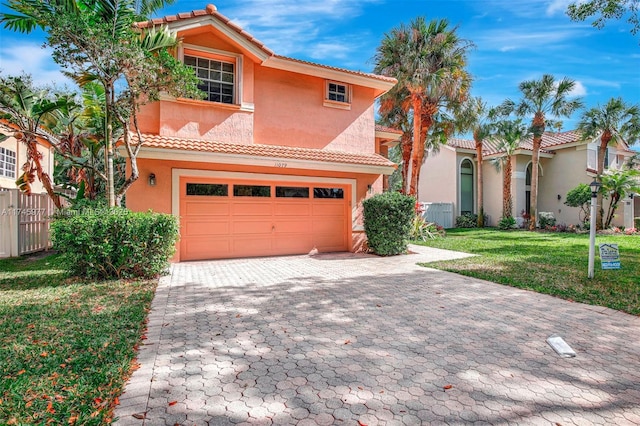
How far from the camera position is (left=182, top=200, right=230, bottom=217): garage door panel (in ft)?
34.4

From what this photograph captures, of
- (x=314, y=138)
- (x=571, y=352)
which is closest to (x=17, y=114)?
(x=314, y=138)

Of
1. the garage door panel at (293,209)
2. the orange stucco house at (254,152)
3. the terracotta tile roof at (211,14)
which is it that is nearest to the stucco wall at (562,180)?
the orange stucco house at (254,152)

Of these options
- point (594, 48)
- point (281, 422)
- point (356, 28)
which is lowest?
point (281, 422)

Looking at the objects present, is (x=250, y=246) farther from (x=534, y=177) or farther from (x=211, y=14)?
(x=534, y=177)

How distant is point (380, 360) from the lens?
3.69 meters

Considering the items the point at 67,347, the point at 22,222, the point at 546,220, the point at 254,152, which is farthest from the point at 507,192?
the point at 22,222

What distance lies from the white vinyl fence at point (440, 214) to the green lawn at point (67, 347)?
71.0 ft

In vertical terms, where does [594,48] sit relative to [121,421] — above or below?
above

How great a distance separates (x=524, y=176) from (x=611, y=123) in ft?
19.2

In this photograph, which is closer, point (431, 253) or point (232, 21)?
point (232, 21)

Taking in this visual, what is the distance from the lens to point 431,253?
12383 millimetres

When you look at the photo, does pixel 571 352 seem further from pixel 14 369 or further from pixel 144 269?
pixel 144 269

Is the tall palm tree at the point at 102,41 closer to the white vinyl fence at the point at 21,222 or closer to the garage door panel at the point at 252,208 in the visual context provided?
the garage door panel at the point at 252,208

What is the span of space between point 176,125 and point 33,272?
219 inches
